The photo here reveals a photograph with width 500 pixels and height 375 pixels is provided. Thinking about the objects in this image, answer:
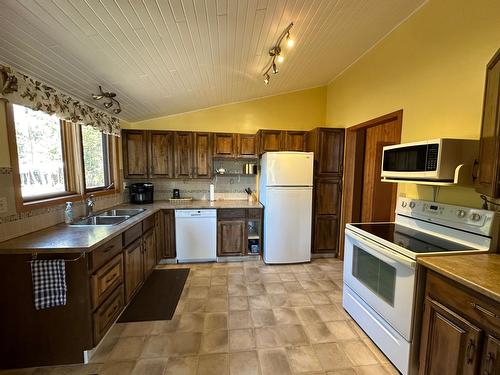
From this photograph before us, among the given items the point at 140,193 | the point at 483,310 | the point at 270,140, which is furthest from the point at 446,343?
the point at 140,193

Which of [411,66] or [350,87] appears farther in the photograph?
[350,87]

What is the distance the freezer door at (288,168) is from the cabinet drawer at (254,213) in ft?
1.54

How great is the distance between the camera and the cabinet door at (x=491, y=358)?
3.33 feet

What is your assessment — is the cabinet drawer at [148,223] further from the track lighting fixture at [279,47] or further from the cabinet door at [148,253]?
the track lighting fixture at [279,47]

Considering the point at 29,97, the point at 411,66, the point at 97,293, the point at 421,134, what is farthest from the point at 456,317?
the point at 29,97

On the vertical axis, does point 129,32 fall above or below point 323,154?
above

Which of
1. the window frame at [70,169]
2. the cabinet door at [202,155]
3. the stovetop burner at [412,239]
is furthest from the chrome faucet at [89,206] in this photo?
the stovetop burner at [412,239]

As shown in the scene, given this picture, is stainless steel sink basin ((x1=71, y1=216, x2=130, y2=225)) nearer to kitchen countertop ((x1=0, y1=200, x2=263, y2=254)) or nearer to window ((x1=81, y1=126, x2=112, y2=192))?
kitchen countertop ((x1=0, y1=200, x2=263, y2=254))

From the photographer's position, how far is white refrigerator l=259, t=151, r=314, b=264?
331 centimetres

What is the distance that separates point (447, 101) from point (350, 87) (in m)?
1.62

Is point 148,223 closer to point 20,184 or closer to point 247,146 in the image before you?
point 20,184

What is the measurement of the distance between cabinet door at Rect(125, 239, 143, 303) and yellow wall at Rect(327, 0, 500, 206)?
9.53 feet

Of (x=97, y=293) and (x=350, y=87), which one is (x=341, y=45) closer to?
(x=350, y=87)

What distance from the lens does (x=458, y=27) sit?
1.75 m
